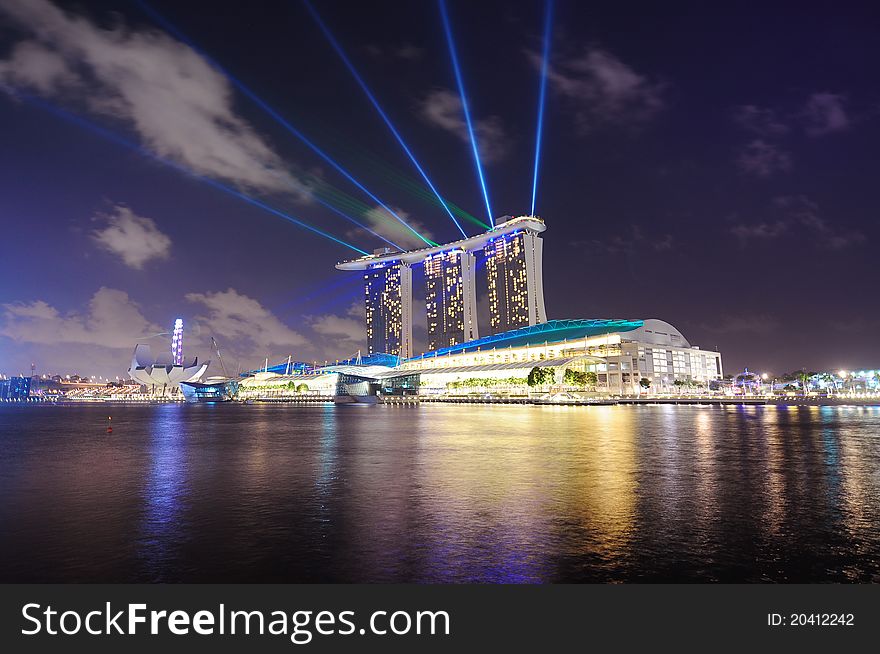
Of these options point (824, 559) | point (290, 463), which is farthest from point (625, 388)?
point (824, 559)

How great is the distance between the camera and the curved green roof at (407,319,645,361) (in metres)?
142

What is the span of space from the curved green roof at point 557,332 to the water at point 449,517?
11816 cm

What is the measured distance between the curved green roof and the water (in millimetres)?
118160

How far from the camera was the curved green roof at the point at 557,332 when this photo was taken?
142500 millimetres

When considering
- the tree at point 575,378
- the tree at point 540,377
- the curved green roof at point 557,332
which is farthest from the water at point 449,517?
the curved green roof at point 557,332

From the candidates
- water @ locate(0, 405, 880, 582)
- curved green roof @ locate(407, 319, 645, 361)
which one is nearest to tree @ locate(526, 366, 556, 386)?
curved green roof @ locate(407, 319, 645, 361)

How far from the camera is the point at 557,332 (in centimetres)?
15262

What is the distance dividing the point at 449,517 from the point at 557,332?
14332 centimetres

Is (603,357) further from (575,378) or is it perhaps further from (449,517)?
(449,517)

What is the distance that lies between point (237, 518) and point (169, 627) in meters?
6.07

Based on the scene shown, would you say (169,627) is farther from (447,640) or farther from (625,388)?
(625,388)

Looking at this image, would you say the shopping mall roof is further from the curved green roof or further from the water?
the water

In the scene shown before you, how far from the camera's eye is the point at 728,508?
14.0m

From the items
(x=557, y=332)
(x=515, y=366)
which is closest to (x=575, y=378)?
(x=515, y=366)
